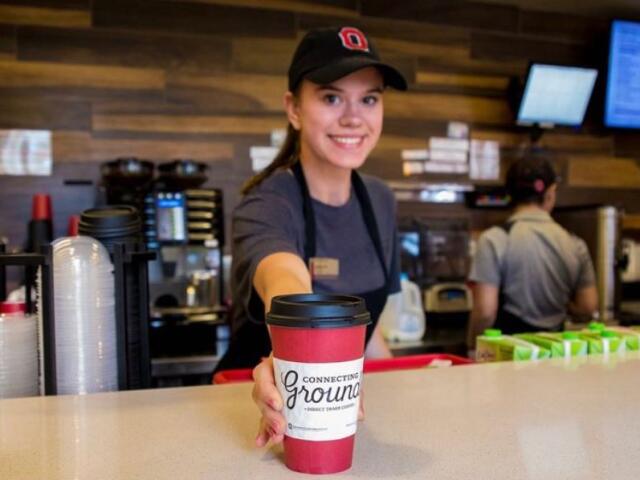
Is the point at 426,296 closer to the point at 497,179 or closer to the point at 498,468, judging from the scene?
the point at 497,179

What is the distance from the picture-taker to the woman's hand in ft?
2.06

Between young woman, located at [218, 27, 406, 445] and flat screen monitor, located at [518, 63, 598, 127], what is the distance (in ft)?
7.05

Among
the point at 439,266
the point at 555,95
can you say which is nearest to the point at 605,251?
the point at 439,266

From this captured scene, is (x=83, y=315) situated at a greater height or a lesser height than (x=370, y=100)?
lesser

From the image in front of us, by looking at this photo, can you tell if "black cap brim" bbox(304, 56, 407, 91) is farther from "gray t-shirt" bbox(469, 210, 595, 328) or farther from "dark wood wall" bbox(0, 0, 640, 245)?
"dark wood wall" bbox(0, 0, 640, 245)

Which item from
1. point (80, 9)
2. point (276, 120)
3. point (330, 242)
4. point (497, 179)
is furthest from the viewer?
point (497, 179)

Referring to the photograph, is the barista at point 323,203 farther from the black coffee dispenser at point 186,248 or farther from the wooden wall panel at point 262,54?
the wooden wall panel at point 262,54

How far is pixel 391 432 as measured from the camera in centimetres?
78

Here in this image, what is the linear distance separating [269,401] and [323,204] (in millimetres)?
Answer: 850

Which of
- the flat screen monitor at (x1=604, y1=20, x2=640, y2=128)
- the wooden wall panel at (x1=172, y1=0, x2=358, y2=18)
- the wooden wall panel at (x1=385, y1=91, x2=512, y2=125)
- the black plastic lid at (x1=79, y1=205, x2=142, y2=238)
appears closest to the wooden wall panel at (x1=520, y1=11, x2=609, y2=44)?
the flat screen monitor at (x1=604, y1=20, x2=640, y2=128)

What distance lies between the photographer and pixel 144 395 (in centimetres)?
96

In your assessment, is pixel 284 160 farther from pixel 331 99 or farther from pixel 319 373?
pixel 319 373

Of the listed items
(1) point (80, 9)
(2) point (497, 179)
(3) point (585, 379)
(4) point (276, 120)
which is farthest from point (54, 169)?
(3) point (585, 379)

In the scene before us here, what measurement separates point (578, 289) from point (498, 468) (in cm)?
210
